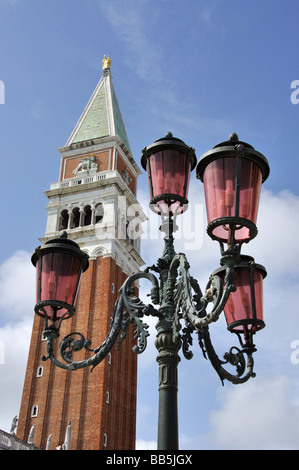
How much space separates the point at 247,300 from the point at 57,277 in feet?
6.13

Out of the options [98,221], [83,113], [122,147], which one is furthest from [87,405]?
[83,113]

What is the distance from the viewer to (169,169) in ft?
17.3

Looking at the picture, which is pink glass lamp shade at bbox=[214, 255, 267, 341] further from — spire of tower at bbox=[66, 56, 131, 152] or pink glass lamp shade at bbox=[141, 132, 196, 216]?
spire of tower at bbox=[66, 56, 131, 152]

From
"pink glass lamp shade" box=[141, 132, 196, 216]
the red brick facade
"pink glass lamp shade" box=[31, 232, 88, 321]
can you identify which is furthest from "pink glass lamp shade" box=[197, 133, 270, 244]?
the red brick facade

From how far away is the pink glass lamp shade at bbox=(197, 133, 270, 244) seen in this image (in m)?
4.46

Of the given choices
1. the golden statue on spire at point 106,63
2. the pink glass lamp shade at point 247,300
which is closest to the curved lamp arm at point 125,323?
the pink glass lamp shade at point 247,300

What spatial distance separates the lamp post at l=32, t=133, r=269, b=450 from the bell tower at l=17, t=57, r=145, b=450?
21958 mm

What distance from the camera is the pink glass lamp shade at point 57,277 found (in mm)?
5312

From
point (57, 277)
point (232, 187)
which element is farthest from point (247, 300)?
point (57, 277)

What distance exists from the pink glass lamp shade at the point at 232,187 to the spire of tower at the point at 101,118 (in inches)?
1309

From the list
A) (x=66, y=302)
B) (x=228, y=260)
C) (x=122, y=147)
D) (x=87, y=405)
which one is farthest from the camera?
(x=122, y=147)
